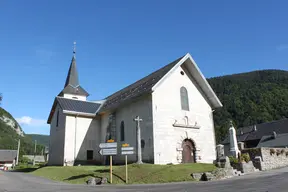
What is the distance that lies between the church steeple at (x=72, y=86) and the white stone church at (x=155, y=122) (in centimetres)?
855

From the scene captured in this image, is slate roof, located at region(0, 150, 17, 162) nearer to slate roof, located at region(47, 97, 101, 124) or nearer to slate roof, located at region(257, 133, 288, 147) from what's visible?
slate roof, located at region(47, 97, 101, 124)

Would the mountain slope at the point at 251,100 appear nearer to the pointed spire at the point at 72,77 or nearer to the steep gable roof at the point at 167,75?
the pointed spire at the point at 72,77

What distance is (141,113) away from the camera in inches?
898

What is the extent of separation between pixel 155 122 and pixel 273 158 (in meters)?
11.3

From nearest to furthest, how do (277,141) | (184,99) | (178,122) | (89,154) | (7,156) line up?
(178,122) < (184,99) < (89,154) < (277,141) < (7,156)

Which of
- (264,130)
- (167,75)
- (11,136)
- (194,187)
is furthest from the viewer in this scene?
(11,136)

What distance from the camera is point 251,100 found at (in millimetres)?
108188

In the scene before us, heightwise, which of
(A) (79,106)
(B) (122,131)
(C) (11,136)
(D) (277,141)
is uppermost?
(C) (11,136)

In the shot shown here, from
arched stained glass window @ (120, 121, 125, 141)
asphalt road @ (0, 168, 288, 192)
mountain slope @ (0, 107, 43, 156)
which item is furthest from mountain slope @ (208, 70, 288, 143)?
mountain slope @ (0, 107, 43, 156)

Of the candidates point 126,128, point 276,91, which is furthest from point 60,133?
point 276,91

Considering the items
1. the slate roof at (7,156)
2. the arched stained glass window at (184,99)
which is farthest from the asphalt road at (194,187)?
the slate roof at (7,156)

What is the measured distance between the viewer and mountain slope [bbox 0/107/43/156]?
122 meters

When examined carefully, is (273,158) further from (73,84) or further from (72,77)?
(72,77)

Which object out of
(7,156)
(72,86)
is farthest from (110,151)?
(7,156)
